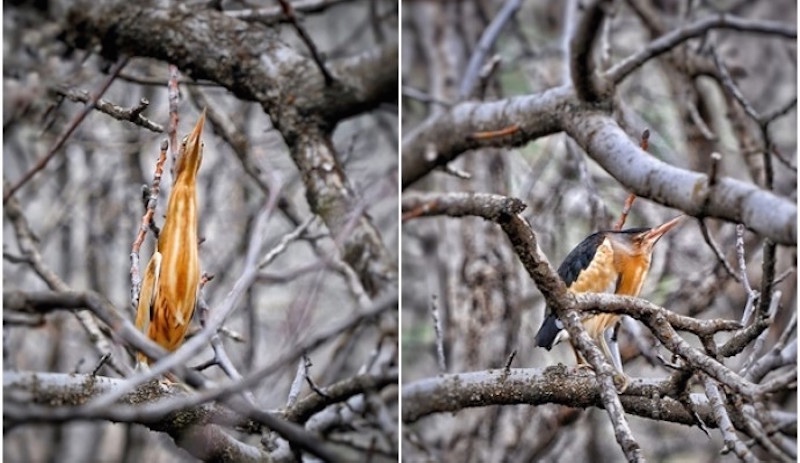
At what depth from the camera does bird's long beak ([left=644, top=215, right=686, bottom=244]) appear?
4.95 ft

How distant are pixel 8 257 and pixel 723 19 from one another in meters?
1.06

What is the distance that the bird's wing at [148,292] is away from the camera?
1.29 meters

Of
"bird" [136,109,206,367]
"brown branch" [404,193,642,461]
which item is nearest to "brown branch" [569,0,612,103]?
"brown branch" [404,193,642,461]

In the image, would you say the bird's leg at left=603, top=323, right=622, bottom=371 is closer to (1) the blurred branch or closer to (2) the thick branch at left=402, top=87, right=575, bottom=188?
Result: (2) the thick branch at left=402, top=87, right=575, bottom=188

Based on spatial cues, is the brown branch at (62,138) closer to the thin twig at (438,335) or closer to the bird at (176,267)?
the bird at (176,267)

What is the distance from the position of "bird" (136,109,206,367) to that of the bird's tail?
54 cm

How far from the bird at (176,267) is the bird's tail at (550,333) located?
0.54 m

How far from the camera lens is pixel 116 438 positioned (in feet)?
4.11

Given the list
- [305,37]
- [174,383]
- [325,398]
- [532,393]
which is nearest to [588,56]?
[305,37]

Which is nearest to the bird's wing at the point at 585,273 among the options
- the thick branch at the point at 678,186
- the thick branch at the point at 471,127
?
the thick branch at the point at 678,186

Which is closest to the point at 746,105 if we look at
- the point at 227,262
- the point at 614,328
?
the point at 614,328

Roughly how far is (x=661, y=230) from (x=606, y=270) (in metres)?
0.10

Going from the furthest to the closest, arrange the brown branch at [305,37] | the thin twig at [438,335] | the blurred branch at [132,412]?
the thin twig at [438,335], the brown branch at [305,37], the blurred branch at [132,412]

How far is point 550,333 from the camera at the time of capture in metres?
1.60
